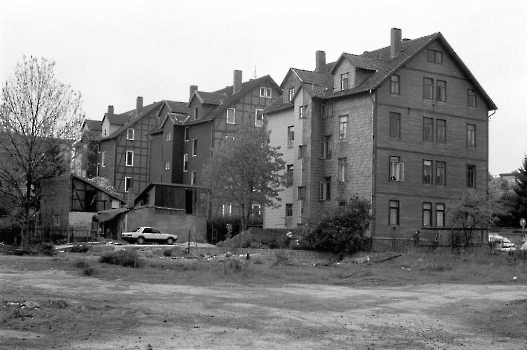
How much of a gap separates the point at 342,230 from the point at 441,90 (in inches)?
630

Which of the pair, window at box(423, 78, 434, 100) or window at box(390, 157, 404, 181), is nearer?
window at box(390, 157, 404, 181)

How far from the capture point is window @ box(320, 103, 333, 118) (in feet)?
202

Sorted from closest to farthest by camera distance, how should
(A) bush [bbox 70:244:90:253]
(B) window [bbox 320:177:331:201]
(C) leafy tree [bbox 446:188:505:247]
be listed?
(A) bush [bbox 70:244:90:253]
(C) leafy tree [bbox 446:188:505:247]
(B) window [bbox 320:177:331:201]

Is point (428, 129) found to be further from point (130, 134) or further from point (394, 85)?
point (130, 134)

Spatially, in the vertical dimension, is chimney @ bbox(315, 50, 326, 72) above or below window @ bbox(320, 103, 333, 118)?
above

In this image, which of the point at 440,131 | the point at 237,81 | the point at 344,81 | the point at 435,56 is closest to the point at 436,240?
the point at 440,131

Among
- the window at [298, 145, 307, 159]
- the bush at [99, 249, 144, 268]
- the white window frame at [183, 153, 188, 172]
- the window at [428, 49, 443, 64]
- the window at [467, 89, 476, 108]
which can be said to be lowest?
the bush at [99, 249, 144, 268]

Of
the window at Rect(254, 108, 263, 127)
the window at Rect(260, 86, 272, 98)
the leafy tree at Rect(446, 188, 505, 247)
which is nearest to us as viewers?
the leafy tree at Rect(446, 188, 505, 247)

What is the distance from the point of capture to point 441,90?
60469 mm

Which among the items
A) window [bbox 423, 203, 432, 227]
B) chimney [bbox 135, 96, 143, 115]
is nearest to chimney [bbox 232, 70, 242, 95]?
chimney [bbox 135, 96, 143, 115]

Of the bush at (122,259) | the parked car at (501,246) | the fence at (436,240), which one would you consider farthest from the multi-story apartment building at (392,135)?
the bush at (122,259)

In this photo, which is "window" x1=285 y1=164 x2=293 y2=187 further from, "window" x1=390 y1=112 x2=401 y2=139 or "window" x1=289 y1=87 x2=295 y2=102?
"window" x1=390 y1=112 x2=401 y2=139

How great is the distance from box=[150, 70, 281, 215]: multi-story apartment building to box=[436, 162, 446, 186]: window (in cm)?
2537

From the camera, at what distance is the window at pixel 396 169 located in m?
57.8
